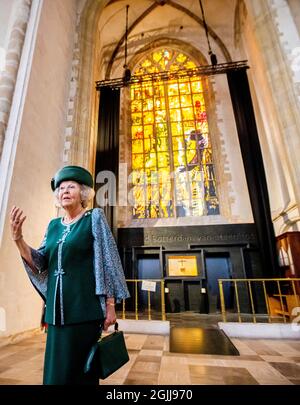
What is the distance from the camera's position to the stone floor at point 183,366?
1.58 m

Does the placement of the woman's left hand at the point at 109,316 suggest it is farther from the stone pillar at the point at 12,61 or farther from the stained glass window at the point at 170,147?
the stained glass window at the point at 170,147

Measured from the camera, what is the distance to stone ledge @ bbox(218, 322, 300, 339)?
9.80 ft

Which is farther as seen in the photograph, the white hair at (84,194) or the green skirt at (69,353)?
the white hair at (84,194)

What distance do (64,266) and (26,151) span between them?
2.92 meters

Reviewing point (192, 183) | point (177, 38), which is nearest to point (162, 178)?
point (192, 183)

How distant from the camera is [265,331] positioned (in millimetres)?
3035

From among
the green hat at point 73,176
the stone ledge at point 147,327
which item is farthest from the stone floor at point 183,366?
the green hat at point 73,176

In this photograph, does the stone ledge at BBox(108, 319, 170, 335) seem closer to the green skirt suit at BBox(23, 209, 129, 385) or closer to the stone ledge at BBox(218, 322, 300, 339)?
the stone ledge at BBox(218, 322, 300, 339)

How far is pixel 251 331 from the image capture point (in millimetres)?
3078

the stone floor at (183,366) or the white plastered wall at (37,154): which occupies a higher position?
the white plastered wall at (37,154)

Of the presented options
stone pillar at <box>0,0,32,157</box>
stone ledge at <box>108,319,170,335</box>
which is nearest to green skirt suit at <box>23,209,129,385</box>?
stone pillar at <box>0,0,32,157</box>

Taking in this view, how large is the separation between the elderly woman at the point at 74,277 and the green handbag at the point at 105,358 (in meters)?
0.05

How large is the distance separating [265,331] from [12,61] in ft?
17.8
